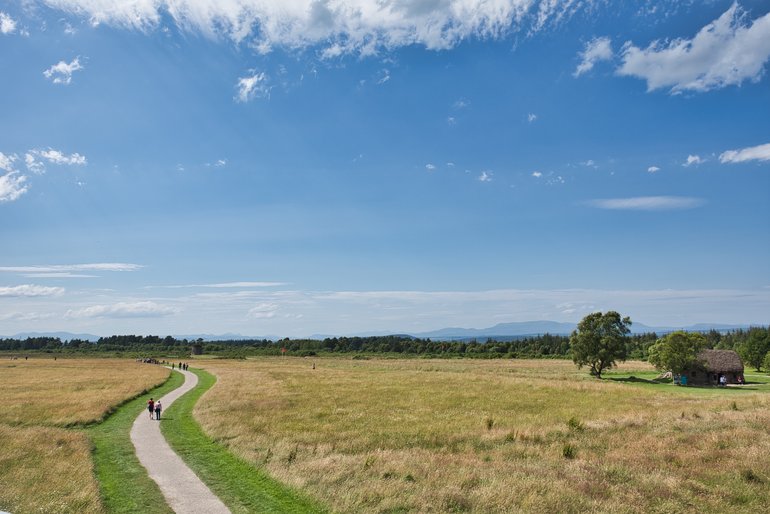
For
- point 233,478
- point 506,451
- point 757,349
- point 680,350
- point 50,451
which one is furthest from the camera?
point 757,349

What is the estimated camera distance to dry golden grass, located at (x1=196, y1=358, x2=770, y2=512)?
15453mm

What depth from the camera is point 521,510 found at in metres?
14.2

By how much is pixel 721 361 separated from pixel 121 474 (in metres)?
75.6

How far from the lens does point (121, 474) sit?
19.1m

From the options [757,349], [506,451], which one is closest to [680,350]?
[506,451]

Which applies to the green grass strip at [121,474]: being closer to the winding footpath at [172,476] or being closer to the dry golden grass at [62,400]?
the winding footpath at [172,476]

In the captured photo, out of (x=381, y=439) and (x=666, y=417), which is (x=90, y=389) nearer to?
(x=381, y=439)

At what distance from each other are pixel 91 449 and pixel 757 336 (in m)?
126

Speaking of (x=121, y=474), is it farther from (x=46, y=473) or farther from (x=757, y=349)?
(x=757, y=349)

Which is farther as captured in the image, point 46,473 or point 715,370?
point 715,370

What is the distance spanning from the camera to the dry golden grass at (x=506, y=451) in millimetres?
15453

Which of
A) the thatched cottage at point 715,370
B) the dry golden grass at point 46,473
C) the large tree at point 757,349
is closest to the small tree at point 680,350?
the thatched cottage at point 715,370

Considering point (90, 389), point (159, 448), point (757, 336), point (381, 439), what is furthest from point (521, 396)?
point (757, 336)

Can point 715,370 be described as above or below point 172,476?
below
